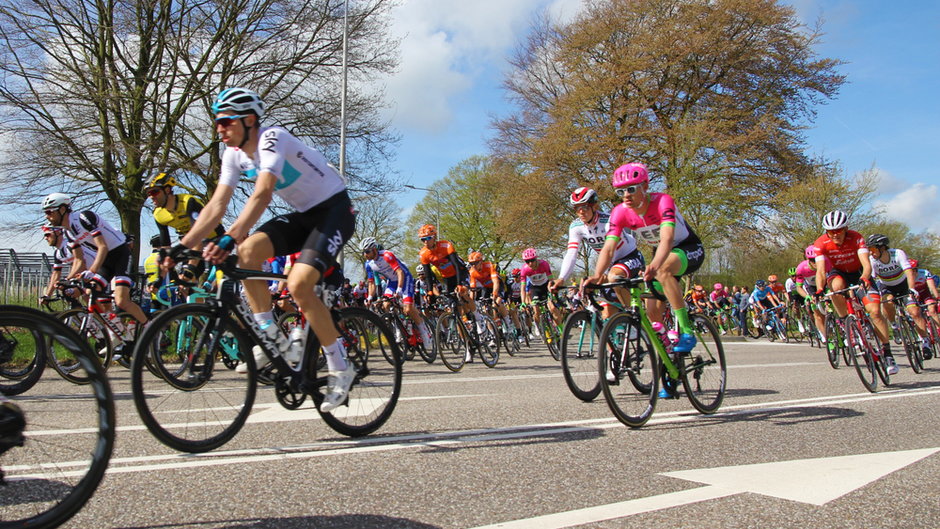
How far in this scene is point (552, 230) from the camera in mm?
32031

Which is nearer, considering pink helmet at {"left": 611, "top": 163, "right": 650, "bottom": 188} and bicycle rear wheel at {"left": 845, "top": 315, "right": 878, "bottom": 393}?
pink helmet at {"left": 611, "top": 163, "right": 650, "bottom": 188}

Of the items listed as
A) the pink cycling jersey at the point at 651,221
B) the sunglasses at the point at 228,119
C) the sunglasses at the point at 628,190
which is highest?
the sunglasses at the point at 228,119

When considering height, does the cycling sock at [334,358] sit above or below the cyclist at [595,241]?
below

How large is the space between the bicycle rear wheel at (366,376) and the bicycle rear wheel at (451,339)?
5.86 m

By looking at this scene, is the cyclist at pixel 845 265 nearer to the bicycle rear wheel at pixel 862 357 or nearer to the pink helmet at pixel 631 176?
the bicycle rear wheel at pixel 862 357

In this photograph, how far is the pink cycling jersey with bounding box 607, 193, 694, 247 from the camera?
6.08 metres

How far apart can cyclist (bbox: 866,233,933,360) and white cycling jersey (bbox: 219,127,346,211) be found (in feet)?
30.1

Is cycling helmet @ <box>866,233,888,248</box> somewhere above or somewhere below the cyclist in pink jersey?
above

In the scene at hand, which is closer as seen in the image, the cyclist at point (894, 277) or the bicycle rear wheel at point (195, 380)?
the bicycle rear wheel at point (195, 380)

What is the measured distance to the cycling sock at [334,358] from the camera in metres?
4.31

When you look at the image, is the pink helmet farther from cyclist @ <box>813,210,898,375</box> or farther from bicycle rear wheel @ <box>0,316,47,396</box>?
bicycle rear wheel @ <box>0,316,47,396</box>

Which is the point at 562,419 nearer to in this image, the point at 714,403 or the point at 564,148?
the point at 714,403

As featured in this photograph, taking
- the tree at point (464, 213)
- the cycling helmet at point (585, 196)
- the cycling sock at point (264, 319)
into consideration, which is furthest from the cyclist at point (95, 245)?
the tree at point (464, 213)

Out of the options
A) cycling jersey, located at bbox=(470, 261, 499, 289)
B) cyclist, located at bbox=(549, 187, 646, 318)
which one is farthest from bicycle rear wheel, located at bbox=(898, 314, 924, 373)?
cycling jersey, located at bbox=(470, 261, 499, 289)
